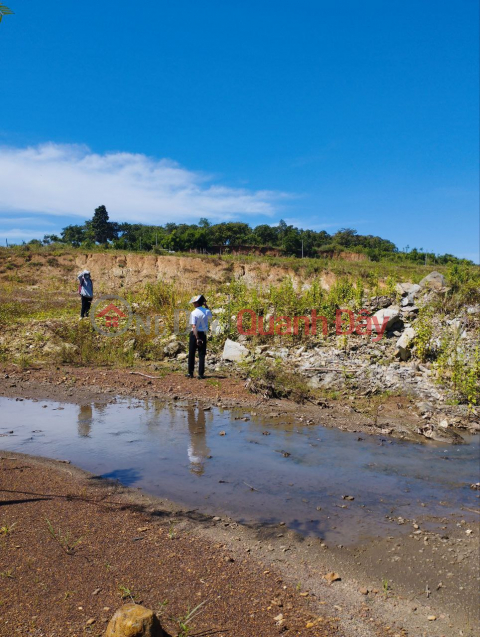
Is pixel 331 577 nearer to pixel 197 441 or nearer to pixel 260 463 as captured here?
pixel 260 463

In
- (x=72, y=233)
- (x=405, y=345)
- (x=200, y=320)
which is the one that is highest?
(x=72, y=233)

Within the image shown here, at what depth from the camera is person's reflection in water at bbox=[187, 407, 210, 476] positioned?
4.48 metres

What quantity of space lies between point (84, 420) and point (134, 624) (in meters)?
4.33

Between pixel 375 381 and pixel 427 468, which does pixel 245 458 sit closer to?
pixel 427 468

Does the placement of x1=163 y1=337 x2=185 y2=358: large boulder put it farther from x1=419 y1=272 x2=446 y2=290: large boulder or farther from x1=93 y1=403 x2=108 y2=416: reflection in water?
x1=419 y1=272 x2=446 y2=290: large boulder

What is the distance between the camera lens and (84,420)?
5.88 m

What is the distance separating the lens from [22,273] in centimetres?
2311

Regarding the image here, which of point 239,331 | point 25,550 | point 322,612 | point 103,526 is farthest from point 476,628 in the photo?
point 239,331

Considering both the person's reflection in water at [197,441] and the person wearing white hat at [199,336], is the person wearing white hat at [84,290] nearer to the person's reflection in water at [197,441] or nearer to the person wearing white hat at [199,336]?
the person wearing white hat at [199,336]

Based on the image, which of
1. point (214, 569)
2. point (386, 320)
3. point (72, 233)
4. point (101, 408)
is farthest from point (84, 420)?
point (72, 233)

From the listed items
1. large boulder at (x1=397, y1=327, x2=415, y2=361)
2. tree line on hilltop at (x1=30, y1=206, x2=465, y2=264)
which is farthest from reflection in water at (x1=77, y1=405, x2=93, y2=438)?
tree line on hilltop at (x1=30, y1=206, x2=465, y2=264)

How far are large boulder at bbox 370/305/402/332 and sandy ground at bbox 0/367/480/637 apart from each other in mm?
6364

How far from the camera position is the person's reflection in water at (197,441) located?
4480 millimetres

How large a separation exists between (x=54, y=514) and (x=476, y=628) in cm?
263
